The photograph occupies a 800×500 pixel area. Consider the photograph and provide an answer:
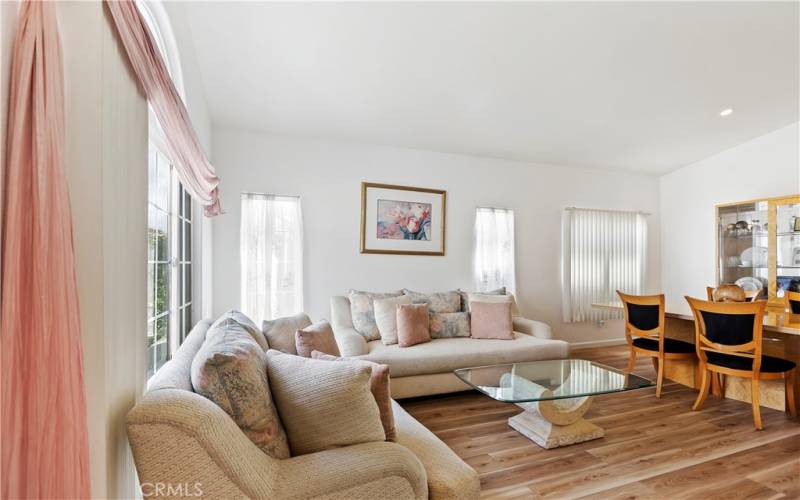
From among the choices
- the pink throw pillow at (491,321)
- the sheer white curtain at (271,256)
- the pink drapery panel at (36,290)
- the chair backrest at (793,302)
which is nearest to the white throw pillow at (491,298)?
the pink throw pillow at (491,321)

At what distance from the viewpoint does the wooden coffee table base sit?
249cm

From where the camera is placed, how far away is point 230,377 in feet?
4.08

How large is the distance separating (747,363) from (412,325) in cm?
257

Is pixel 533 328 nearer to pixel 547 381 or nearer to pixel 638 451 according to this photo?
pixel 547 381

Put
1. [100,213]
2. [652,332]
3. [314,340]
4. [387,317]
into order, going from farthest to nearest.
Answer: [387,317] < [652,332] < [314,340] < [100,213]

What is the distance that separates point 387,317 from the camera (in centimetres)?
360

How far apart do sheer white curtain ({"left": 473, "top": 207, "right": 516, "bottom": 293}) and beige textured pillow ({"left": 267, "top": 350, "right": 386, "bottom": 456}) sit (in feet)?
11.4

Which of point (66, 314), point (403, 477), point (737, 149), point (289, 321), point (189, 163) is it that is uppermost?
point (737, 149)

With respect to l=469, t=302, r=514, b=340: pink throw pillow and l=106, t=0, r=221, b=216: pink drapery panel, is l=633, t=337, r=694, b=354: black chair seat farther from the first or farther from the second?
l=106, t=0, r=221, b=216: pink drapery panel

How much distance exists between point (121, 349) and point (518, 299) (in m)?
4.44

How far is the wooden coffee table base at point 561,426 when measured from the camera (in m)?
2.49

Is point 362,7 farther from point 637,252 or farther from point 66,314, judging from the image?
point 637,252

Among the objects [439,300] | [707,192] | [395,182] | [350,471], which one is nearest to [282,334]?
[350,471]

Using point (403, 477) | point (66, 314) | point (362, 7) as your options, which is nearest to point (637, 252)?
point (362, 7)
